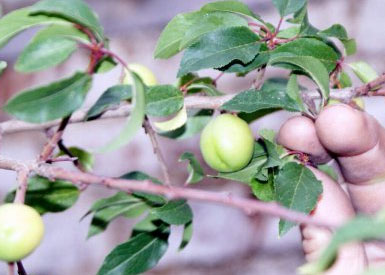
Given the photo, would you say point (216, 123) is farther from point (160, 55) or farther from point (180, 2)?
point (180, 2)

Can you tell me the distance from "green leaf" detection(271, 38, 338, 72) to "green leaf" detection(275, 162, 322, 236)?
0.11 metres

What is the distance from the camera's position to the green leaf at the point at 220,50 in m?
0.52

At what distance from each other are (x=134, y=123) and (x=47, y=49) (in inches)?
4.1

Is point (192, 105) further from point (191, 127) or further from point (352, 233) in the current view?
point (352, 233)

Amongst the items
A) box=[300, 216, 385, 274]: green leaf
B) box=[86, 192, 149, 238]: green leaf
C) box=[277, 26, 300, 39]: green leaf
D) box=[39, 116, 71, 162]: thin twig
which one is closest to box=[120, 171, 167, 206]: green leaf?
box=[86, 192, 149, 238]: green leaf

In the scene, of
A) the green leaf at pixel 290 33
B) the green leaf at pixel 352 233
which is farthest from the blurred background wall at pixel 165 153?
the green leaf at pixel 352 233

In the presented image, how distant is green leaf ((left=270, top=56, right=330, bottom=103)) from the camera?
52cm

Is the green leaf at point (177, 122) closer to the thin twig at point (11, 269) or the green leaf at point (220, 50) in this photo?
the green leaf at point (220, 50)

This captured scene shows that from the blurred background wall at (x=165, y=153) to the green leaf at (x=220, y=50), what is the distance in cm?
72

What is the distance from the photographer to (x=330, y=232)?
58 cm

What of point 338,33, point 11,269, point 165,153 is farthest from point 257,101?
point 165,153

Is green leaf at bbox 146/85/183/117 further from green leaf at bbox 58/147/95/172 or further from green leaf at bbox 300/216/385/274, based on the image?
green leaf at bbox 300/216/385/274

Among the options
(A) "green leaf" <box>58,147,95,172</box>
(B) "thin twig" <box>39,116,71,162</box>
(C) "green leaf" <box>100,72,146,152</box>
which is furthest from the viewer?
(A) "green leaf" <box>58,147,95,172</box>

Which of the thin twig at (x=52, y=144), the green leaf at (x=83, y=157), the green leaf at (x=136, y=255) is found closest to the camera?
the thin twig at (x=52, y=144)
